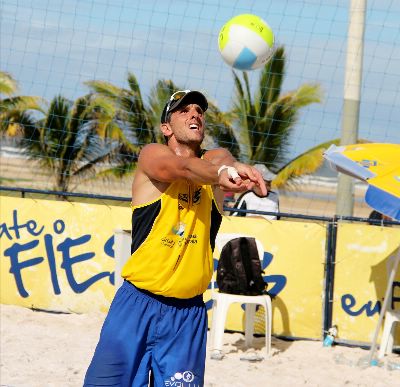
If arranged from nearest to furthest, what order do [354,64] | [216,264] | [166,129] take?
[166,129] → [216,264] → [354,64]

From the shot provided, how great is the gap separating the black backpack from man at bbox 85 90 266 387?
3.20 meters

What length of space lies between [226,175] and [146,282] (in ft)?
2.42

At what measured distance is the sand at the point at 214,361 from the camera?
6.14m

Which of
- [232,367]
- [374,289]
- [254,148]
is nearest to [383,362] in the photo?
[374,289]

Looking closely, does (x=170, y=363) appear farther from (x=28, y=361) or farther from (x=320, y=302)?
(x=320, y=302)

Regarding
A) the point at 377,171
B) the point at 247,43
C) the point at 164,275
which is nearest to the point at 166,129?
the point at 164,275

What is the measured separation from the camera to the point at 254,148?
15000 millimetres

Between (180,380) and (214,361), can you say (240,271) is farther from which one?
(180,380)

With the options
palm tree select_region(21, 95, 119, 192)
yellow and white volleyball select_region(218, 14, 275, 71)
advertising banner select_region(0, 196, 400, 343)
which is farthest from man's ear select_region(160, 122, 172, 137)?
palm tree select_region(21, 95, 119, 192)

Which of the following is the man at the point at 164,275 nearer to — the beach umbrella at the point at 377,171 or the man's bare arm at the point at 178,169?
the man's bare arm at the point at 178,169

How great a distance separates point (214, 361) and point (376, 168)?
6.14 feet

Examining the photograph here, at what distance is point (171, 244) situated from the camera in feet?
12.0

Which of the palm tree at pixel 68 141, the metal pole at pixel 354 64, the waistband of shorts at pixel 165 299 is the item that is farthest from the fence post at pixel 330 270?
the palm tree at pixel 68 141

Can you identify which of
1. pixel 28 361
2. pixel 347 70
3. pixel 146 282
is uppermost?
pixel 347 70
